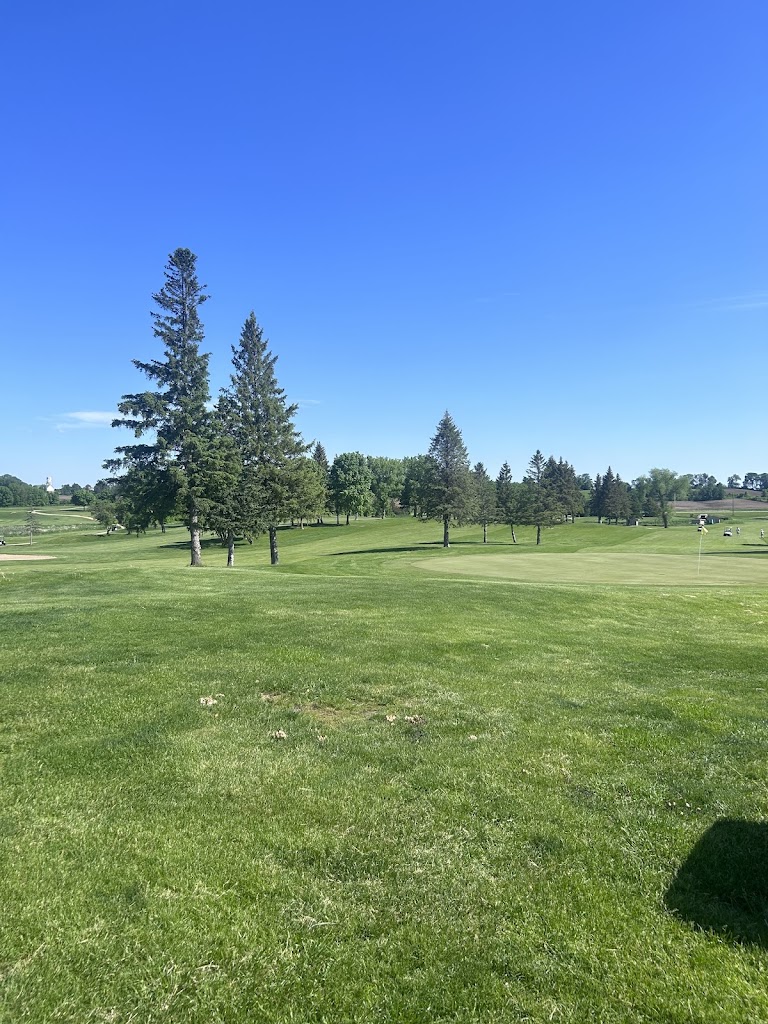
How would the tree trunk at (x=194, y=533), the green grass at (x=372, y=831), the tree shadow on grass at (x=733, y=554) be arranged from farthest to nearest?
the tree shadow on grass at (x=733, y=554) → the tree trunk at (x=194, y=533) → the green grass at (x=372, y=831)

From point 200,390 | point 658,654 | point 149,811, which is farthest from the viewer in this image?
point 200,390

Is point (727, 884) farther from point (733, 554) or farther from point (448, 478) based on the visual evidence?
point (448, 478)

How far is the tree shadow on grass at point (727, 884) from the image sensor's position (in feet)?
13.6

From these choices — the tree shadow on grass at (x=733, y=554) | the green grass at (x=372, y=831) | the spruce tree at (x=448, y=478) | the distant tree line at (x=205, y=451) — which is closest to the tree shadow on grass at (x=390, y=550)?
the spruce tree at (x=448, y=478)

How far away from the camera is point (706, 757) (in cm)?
689

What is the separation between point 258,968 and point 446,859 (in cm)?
174

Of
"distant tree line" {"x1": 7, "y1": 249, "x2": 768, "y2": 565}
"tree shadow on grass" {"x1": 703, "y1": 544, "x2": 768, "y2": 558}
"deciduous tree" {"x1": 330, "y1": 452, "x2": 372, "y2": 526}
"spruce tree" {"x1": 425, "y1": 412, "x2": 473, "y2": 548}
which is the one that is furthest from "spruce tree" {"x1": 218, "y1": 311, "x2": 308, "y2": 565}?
"deciduous tree" {"x1": 330, "y1": 452, "x2": 372, "y2": 526}

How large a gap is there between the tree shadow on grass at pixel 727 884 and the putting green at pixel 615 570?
23.8 meters

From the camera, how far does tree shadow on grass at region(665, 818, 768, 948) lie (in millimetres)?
4137

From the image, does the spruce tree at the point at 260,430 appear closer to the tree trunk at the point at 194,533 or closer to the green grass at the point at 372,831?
the tree trunk at the point at 194,533

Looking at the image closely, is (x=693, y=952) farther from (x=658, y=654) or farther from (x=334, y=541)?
(x=334, y=541)

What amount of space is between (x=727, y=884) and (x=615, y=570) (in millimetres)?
35731

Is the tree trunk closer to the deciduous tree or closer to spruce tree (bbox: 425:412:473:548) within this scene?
spruce tree (bbox: 425:412:473:548)

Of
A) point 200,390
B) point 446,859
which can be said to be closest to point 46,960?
point 446,859
